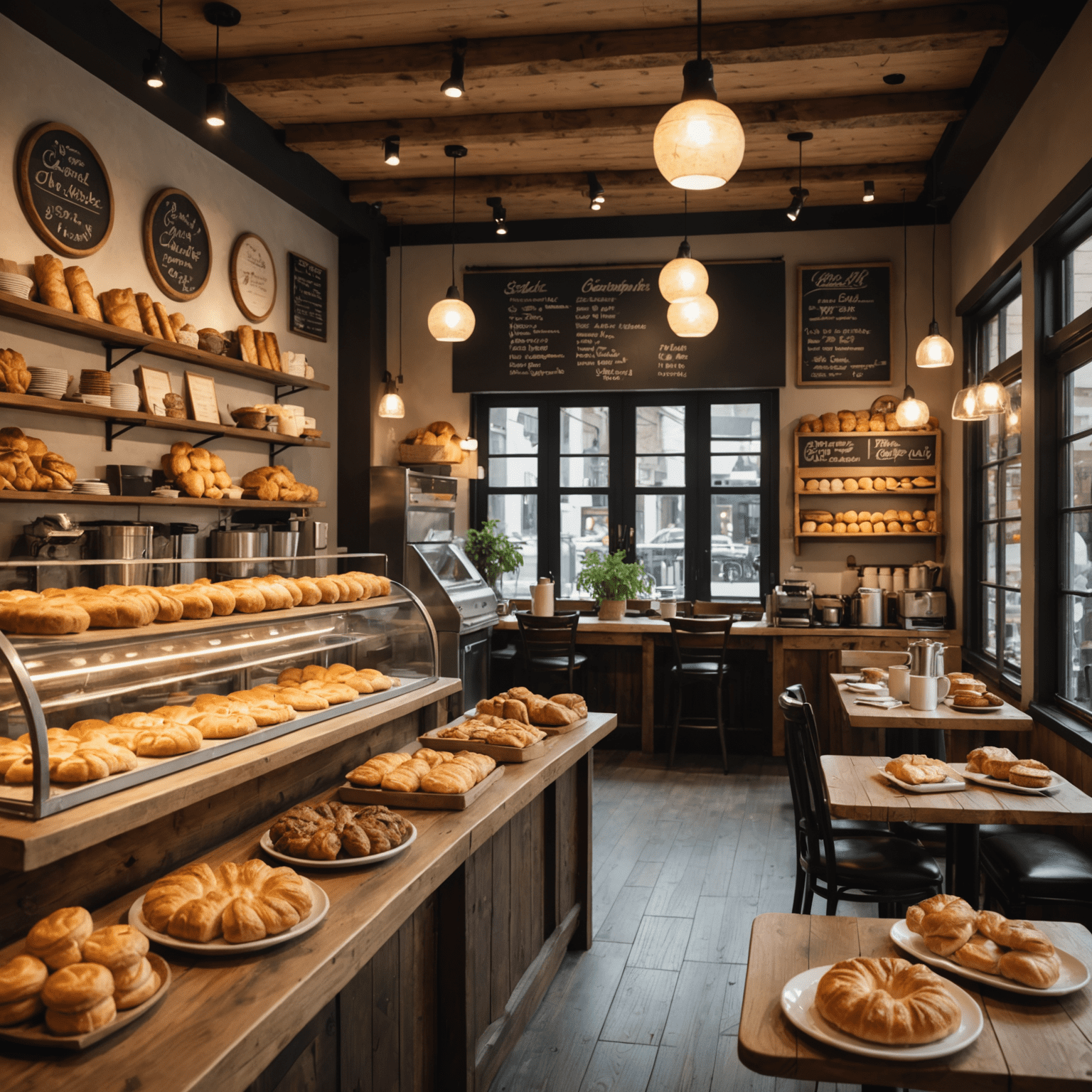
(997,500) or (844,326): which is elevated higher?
(844,326)

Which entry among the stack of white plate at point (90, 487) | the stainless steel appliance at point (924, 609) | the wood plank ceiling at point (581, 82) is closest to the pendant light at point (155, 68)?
the wood plank ceiling at point (581, 82)

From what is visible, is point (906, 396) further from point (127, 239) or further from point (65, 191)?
point (65, 191)

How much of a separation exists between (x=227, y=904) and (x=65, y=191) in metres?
3.53

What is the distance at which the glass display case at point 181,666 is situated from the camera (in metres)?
1.70

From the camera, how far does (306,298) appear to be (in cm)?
616

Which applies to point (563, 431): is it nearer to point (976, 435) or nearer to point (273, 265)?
point (273, 265)

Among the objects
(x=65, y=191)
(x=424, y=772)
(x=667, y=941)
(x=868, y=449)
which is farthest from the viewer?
(x=868, y=449)

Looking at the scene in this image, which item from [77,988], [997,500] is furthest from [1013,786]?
[997,500]

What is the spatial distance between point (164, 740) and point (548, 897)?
1.64 m

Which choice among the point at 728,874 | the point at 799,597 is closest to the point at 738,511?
the point at 799,597

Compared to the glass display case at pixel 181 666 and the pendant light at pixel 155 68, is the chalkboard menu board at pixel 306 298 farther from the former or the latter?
the glass display case at pixel 181 666

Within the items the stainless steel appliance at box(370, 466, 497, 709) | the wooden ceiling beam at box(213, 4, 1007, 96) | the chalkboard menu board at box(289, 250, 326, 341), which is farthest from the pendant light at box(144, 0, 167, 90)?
the stainless steel appliance at box(370, 466, 497, 709)

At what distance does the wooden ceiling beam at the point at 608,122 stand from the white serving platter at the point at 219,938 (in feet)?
14.7

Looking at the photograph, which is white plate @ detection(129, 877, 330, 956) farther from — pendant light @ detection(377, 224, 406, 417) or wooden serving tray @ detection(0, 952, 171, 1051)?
pendant light @ detection(377, 224, 406, 417)
